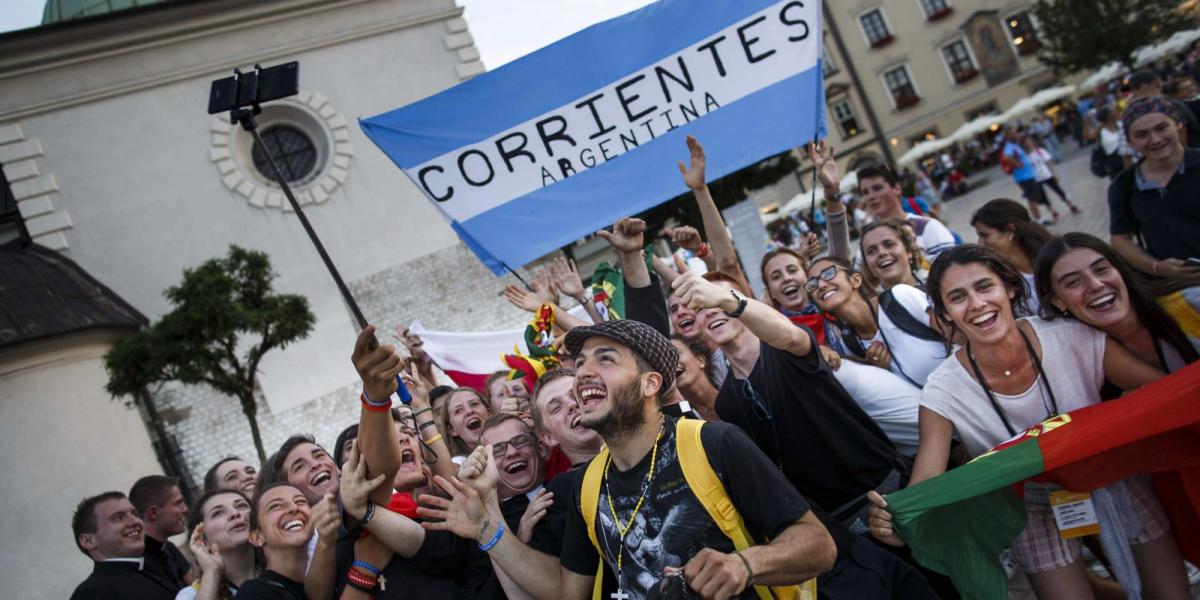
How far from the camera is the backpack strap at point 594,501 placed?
287cm

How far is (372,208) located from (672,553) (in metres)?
15.4

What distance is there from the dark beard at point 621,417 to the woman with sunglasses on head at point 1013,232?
10.5 feet

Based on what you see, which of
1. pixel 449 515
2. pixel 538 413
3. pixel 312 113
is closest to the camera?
pixel 449 515

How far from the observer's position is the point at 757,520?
2.54m

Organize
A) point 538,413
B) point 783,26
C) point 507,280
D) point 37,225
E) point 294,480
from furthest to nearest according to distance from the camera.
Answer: point 507,280, point 37,225, point 783,26, point 294,480, point 538,413

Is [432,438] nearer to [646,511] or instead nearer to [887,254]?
[646,511]

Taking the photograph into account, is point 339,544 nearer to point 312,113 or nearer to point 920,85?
point 312,113

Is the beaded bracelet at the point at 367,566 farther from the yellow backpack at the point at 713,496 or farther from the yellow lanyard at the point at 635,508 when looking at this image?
the yellow backpack at the point at 713,496

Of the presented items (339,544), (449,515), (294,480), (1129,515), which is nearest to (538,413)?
(449,515)

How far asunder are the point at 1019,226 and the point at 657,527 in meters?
3.61

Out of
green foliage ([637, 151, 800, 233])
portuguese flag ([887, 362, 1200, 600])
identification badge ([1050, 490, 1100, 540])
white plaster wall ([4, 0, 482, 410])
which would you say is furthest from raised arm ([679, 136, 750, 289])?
green foliage ([637, 151, 800, 233])

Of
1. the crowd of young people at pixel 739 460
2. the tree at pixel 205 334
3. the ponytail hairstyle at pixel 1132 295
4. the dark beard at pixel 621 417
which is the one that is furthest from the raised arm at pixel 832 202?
the tree at pixel 205 334

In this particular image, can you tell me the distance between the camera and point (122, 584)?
16.1 feet

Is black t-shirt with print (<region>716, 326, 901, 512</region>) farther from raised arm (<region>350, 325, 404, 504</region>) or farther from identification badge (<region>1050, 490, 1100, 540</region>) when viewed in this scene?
raised arm (<region>350, 325, 404, 504</region>)
